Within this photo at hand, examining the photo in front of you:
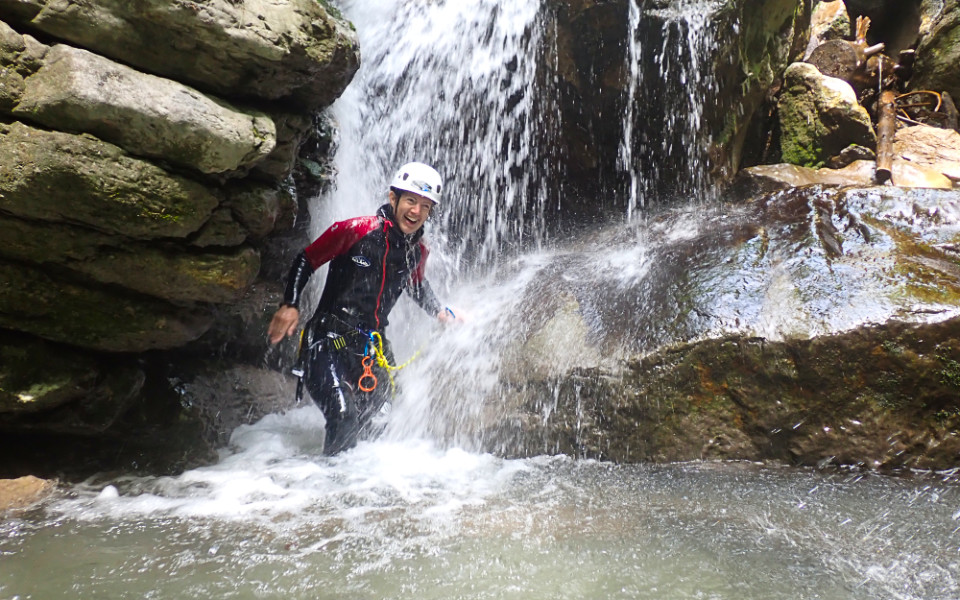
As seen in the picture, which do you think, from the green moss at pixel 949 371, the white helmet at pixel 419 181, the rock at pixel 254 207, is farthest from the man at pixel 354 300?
the green moss at pixel 949 371

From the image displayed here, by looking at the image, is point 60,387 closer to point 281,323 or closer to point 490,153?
point 281,323

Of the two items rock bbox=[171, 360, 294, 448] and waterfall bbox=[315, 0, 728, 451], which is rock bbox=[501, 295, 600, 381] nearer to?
waterfall bbox=[315, 0, 728, 451]

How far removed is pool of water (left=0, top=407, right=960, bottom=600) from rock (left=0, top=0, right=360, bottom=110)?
2.77 metres

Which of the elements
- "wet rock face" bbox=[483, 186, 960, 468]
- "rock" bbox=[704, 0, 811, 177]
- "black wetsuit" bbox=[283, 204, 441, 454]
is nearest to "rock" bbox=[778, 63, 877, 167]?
"rock" bbox=[704, 0, 811, 177]

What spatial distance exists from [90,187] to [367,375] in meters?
2.45

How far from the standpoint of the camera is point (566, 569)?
96.3 inches

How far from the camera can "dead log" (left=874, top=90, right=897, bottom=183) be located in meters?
6.46

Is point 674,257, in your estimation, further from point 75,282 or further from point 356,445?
point 75,282

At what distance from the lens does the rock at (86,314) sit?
3.36m

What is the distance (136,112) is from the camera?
120 inches

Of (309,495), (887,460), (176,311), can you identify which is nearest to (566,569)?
(309,495)

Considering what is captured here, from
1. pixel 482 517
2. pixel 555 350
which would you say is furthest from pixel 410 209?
pixel 482 517

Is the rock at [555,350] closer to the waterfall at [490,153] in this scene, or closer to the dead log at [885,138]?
the waterfall at [490,153]

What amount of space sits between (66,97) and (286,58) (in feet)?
4.24
